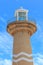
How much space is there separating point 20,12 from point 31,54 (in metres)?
3.85

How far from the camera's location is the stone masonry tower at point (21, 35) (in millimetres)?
18078

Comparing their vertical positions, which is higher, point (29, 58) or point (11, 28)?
point (11, 28)

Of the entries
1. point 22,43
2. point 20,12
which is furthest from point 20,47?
point 20,12

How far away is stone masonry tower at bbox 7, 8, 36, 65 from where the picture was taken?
18078 millimetres

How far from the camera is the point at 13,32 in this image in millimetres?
19328

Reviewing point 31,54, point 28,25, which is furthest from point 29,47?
point 28,25

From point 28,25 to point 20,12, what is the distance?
157cm

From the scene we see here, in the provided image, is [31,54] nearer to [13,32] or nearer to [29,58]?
[29,58]

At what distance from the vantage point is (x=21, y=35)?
18938 mm

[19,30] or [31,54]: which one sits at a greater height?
[19,30]

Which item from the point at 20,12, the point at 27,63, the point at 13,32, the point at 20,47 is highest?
the point at 20,12

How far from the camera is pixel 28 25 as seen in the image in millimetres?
19125

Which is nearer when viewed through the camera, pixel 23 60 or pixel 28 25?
pixel 23 60

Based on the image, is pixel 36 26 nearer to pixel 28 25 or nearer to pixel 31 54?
pixel 28 25
